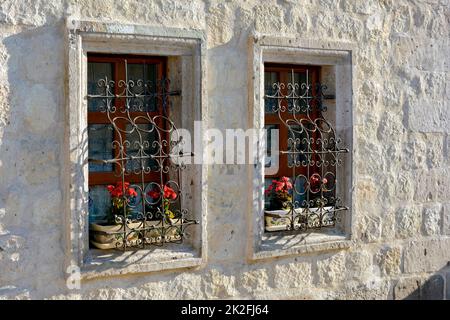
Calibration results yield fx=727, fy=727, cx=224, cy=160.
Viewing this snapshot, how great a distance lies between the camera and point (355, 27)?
5176 millimetres

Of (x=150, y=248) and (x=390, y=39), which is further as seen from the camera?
(x=390, y=39)

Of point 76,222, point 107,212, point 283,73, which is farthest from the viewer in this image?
point 283,73

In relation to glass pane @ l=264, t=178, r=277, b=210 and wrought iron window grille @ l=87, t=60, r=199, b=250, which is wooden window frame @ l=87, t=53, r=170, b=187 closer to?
wrought iron window grille @ l=87, t=60, r=199, b=250

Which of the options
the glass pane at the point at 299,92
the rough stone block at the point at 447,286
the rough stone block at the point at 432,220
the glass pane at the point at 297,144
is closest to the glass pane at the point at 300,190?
the glass pane at the point at 297,144

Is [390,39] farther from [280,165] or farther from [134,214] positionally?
[134,214]

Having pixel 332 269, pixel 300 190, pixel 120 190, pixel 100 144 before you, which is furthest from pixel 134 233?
pixel 332 269

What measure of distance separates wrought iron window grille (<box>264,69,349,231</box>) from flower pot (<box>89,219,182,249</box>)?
0.79m

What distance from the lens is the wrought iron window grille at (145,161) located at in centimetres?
429

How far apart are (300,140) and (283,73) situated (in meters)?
0.49

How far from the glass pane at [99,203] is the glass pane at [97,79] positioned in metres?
0.49

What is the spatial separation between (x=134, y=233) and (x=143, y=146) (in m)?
0.54

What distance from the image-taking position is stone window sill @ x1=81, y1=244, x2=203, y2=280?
163 inches

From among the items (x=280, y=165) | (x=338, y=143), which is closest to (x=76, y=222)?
(x=280, y=165)

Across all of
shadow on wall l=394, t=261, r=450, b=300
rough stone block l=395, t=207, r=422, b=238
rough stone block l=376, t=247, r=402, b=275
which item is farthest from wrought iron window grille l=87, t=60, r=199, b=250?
shadow on wall l=394, t=261, r=450, b=300
